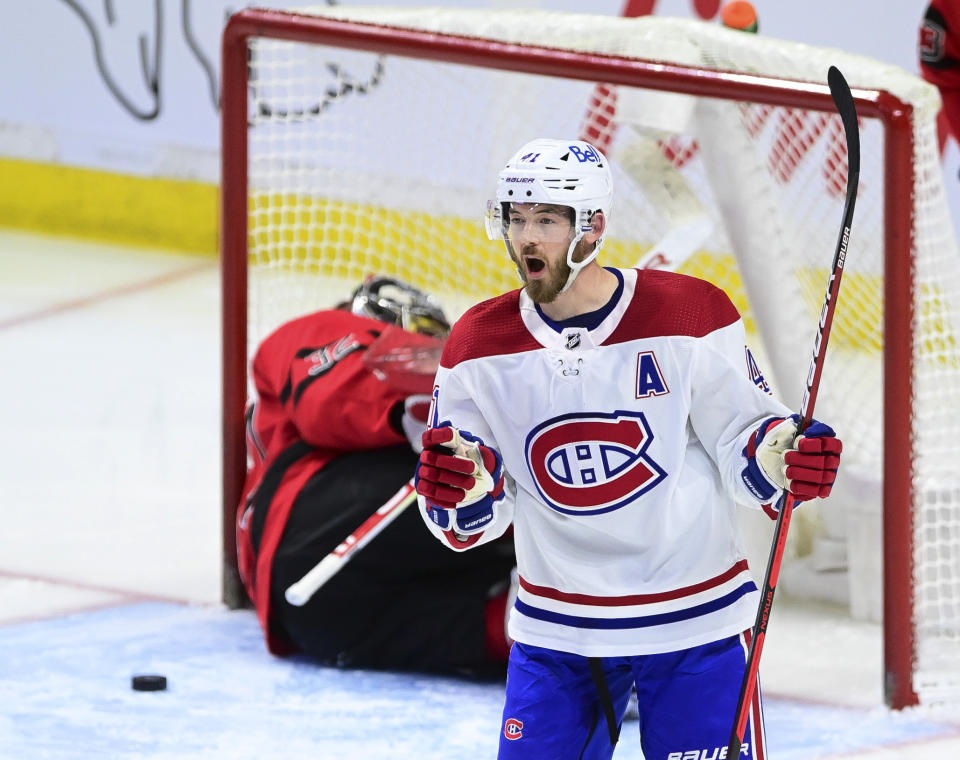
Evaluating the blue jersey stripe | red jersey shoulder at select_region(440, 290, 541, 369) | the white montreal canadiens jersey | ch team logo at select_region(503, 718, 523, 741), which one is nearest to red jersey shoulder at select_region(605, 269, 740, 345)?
the white montreal canadiens jersey

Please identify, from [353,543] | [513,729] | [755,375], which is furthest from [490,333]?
[353,543]

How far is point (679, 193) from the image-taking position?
12.7 feet

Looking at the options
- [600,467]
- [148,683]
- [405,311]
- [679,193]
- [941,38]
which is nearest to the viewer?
[600,467]

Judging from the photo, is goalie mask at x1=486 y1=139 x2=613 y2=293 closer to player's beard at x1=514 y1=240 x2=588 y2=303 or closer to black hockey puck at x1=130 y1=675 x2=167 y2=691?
player's beard at x1=514 y1=240 x2=588 y2=303

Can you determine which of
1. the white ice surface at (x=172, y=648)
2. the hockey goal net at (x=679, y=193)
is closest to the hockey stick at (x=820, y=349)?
the white ice surface at (x=172, y=648)

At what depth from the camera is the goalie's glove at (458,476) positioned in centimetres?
210

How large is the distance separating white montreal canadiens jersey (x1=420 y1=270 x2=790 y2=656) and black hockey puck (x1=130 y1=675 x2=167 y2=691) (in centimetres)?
134

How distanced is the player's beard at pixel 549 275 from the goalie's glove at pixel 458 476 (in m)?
0.19

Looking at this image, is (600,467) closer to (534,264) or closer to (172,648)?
(534,264)

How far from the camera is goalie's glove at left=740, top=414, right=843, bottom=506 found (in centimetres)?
204

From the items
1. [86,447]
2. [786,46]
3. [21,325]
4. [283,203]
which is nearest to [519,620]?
[786,46]

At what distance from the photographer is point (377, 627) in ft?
11.4

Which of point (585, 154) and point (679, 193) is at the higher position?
point (585, 154)

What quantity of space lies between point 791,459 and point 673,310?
246mm
